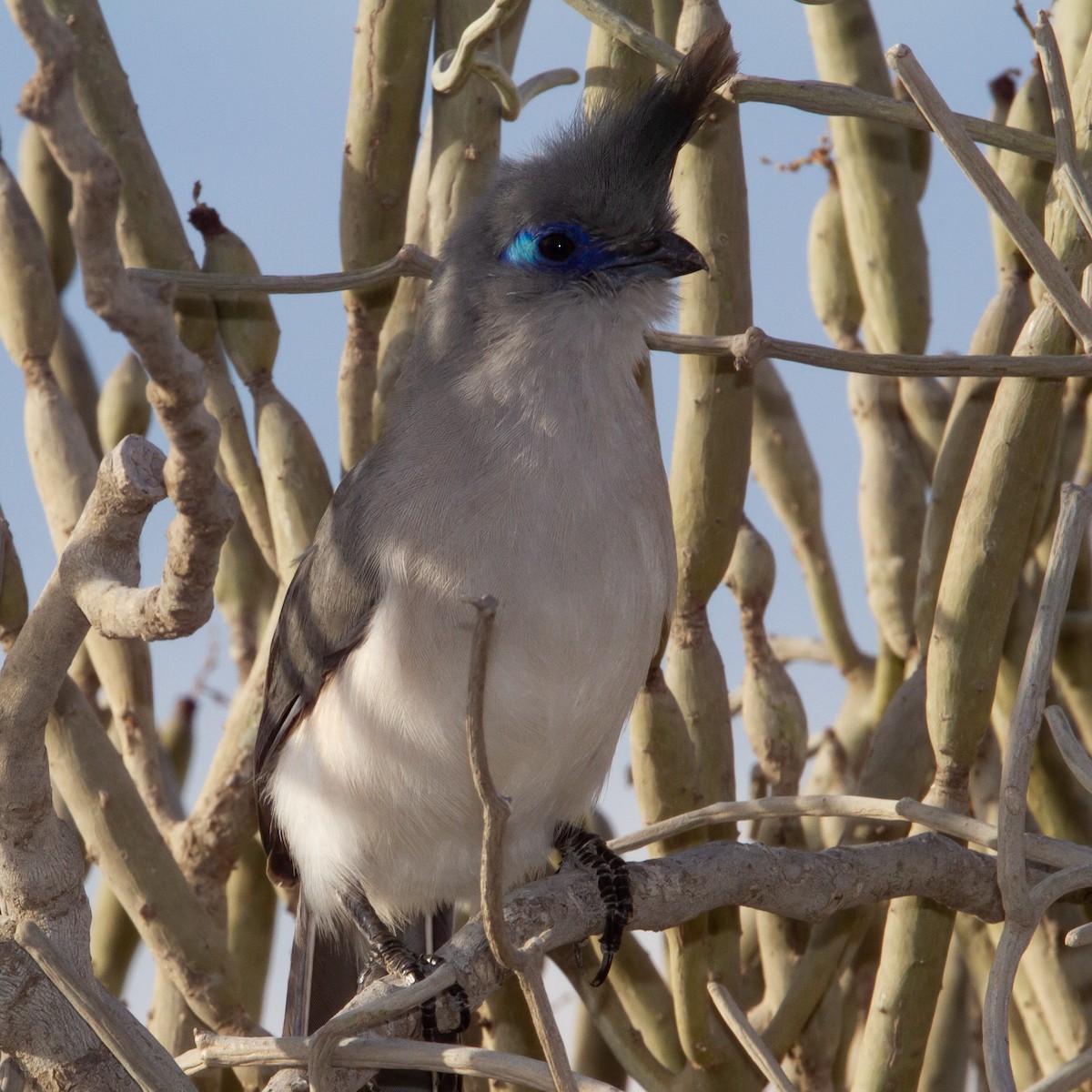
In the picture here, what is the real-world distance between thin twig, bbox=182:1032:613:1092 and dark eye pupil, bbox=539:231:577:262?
1.45 metres

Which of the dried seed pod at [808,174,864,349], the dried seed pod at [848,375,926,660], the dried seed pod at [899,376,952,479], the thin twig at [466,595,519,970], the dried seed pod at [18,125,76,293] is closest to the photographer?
the thin twig at [466,595,519,970]

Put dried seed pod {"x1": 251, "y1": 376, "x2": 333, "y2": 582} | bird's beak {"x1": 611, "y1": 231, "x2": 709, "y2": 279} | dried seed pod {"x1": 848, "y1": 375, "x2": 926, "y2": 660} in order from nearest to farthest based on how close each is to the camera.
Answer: bird's beak {"x1": 611, "y1": 231, "x2": 709, "y2": 279}
dried seed pod {"x1": 251, "y1": 376, "x2": 333, "y2": 582}
dried seed pod {"x1": 848, "y1": 375, "x2": 926, "y2": 660}

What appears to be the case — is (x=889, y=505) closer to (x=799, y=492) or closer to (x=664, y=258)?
(x=799, y=492)

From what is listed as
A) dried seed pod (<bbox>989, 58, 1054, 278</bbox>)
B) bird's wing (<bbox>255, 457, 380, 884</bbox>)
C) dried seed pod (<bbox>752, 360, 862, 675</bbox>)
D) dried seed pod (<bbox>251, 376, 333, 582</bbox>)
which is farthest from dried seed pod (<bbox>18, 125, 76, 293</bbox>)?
dried seed pod (<bbox>989, 58, 1054, 278</bbox>)

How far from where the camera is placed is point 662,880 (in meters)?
2.29

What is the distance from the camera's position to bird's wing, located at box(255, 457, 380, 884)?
2.46 m

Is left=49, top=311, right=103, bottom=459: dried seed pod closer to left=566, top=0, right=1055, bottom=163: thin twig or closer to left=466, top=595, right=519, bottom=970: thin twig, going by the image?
left=566, top=0, right=1055, bottom=163: thin twig

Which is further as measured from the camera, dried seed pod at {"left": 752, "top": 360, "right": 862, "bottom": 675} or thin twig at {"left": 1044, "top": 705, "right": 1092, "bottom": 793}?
dried seed pod at {"left": 752, "top": 360, "right": 862, "bottom": 675}

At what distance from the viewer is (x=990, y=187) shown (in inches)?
71.3

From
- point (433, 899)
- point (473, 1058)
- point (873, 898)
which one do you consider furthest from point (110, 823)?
point (873, 898)

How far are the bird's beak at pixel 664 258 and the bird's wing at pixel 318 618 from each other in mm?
635

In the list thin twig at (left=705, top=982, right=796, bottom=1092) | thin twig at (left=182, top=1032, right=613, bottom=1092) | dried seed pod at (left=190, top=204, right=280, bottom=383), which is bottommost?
thin twig at (left=705, top=982, right=796, bottom=1092)

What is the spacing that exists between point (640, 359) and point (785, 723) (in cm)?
96

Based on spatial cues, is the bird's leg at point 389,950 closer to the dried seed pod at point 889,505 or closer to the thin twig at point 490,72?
the dried seed pod at point 889,505
